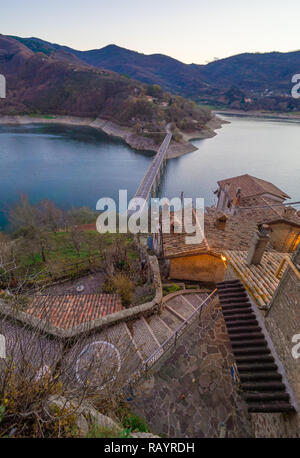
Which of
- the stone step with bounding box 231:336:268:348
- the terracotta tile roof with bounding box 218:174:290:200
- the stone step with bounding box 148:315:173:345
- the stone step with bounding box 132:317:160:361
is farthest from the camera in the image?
the terracotta tile roof with bounding box 218:174:290:200

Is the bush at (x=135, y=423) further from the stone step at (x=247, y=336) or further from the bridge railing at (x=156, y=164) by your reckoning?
the bridge railing at (x=156, y=164)

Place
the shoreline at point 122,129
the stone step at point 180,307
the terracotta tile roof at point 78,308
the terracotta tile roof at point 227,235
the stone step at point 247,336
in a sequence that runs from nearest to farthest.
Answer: the stone step at point 247,336 → the terracotta tile roof at point 78,308 → the stone step at point 180,307 → the terracotta tile roof at point 227,235 → the shoreline at point 122,129

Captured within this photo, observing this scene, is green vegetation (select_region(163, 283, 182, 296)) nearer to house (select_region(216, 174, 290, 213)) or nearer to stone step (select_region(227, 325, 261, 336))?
stone step (select_region(227, 325, 261, 336))

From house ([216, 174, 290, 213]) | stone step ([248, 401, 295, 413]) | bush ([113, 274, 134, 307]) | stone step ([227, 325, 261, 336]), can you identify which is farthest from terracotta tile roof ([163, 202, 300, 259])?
stone step ([248, 401, 295, 413])

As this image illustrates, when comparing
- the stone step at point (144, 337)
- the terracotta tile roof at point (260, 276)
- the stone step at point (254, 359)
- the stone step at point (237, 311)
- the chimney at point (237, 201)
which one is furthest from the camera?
the chimney at point (237, 201)

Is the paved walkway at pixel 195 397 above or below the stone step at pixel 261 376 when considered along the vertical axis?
below

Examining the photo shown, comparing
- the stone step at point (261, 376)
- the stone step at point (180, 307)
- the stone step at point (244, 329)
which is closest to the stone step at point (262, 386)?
the stone step at point (261, 376)

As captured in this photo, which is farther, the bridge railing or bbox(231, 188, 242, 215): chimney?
the bridge railing
